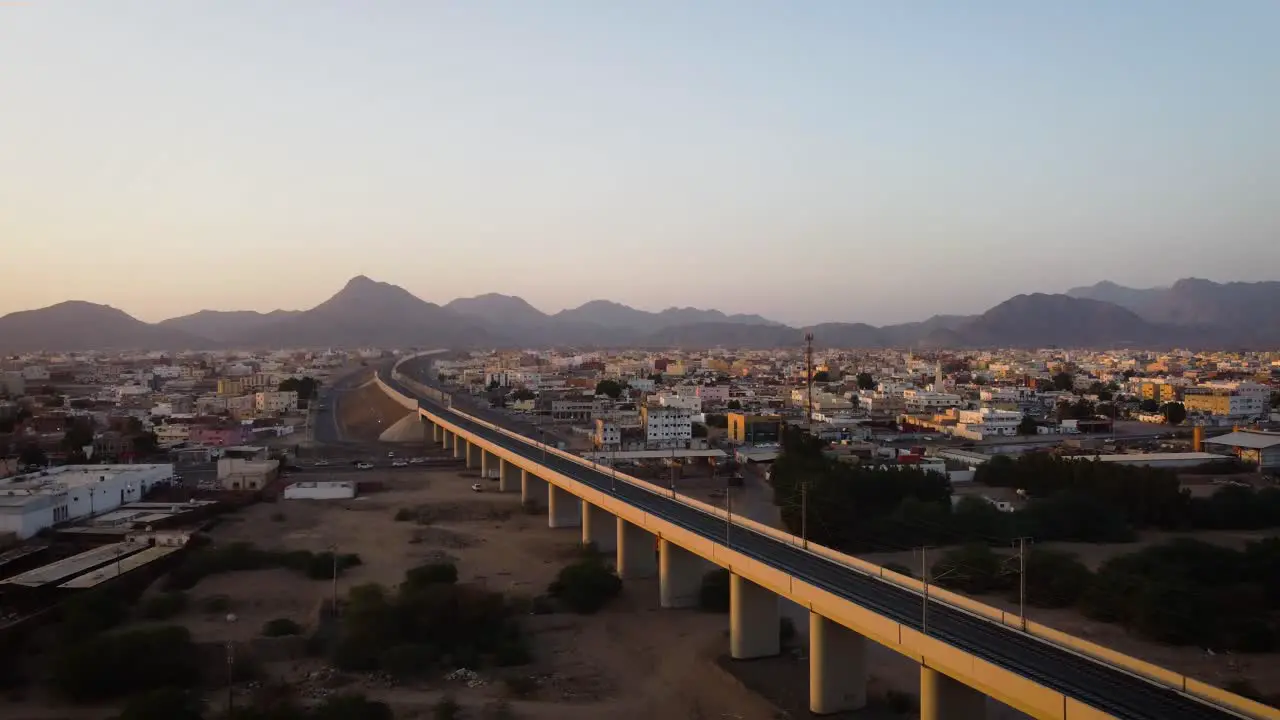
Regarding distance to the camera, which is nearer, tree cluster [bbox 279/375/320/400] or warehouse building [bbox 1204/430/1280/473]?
warehouse building [bbox 1204/430/1280/473]

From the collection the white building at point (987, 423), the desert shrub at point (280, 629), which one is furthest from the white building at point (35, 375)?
the desert shrub at point (280, 629)

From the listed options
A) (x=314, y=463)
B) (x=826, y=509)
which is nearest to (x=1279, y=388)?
(x=826, y=509)

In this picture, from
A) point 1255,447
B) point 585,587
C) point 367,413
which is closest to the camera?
point 585,587

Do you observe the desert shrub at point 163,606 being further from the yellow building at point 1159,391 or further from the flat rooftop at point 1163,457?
the yellow building at point 1159,391

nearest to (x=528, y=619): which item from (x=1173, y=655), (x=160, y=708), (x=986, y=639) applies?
(x=160, y=708)

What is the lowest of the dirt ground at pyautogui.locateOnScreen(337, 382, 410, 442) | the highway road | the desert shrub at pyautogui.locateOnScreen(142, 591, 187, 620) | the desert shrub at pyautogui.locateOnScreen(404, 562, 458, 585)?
the dirt ground at pyautogui.locateOnScreen(337, 382, 410, 442)

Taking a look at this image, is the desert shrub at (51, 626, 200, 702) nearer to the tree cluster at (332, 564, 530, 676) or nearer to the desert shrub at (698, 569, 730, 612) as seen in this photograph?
the tree cluster at (332, 564, 530, 676)

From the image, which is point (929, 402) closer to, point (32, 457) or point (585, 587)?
point (585, 587)

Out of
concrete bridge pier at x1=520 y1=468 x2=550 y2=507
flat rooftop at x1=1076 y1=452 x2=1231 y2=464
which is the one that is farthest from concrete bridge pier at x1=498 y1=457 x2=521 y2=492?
flat rooftop at x1=1076 y1=452 x2=1231 y2=464
